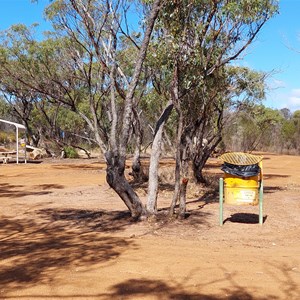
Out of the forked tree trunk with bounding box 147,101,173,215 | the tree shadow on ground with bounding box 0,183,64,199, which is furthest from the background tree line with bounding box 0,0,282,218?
the tree shadow on ground with bounding box 0,183,64,199

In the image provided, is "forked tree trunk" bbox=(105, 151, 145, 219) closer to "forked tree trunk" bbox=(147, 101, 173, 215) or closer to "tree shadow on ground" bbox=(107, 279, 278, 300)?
"forked tree trunk" bbox=(147, 101, 173, 215)

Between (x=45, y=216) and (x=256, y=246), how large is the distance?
5.48 metres

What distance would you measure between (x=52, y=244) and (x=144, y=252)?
179cm

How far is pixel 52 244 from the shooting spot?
321 inches

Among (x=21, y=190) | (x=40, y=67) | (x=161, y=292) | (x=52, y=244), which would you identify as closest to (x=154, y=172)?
(x=52, y=244)

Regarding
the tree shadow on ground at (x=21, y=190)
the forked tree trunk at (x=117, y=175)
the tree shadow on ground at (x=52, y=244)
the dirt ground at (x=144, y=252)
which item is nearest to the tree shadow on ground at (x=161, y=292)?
the dirt ground at (x=144, y=252)

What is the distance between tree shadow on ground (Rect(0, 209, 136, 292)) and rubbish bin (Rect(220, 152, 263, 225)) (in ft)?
7.84

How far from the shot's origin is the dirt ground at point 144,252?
210 inches

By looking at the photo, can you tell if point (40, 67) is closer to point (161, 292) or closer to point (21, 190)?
point (21, 190)

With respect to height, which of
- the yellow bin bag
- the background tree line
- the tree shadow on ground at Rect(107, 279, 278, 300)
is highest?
the background tree line

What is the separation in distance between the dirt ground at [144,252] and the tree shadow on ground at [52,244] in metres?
0.01

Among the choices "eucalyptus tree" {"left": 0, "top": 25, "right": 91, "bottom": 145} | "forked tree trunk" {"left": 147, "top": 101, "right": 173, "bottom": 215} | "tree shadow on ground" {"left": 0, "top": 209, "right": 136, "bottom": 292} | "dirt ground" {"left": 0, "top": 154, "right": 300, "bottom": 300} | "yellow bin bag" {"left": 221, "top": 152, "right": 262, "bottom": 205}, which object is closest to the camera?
"dirt ground" {"left": 0, "top": 154, "right": 300, "bottom": 300}

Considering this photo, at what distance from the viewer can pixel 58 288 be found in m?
5.28

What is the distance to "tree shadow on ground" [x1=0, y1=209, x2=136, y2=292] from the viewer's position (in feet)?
19.8
